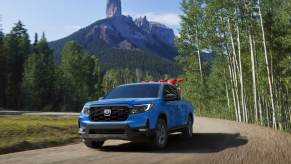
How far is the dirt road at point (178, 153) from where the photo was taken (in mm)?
10406

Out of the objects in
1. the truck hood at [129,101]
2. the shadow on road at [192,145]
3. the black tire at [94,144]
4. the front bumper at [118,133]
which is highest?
the truck hood at [129,101]

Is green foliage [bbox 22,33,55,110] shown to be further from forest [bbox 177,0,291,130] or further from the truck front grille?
the truck front grille

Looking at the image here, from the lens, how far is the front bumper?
12047 mm

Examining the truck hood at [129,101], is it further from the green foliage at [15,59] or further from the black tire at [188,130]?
the green foliage at [15,59]

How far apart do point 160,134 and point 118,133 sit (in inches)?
53.9

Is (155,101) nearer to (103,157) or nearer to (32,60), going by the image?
(103,157)

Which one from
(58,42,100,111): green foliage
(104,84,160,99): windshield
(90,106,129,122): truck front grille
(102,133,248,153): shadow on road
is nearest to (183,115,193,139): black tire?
(102,133,248,153): shadow on road

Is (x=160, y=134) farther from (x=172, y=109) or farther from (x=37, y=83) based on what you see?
(x=37, y=83)

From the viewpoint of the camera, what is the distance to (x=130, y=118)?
1218cm

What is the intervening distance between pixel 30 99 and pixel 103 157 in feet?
280

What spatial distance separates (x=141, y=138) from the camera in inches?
479

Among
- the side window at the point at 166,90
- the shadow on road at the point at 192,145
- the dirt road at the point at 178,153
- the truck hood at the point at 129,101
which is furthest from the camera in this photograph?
the side window at the point at 166,90

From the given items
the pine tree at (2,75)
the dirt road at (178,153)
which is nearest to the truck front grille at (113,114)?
the dirt road at (178,153)

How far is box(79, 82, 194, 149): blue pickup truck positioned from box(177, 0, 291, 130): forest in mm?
21691
